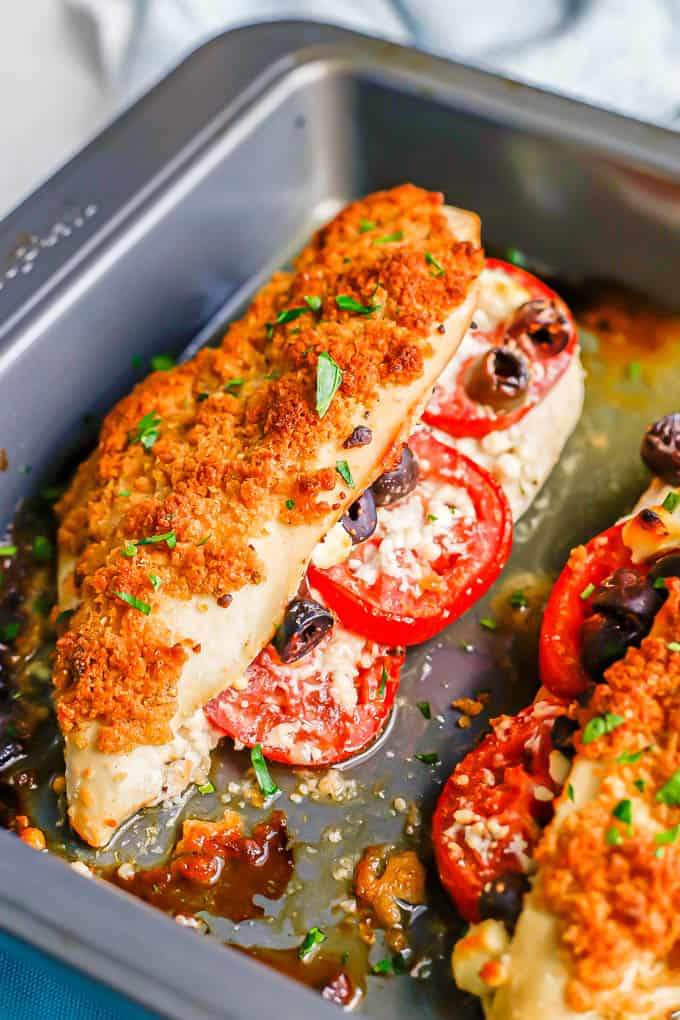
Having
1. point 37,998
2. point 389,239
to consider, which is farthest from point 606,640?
point 37,998

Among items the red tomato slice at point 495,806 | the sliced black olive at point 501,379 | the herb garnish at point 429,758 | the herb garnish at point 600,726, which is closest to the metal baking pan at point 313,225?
the herb garnish at point 429,758

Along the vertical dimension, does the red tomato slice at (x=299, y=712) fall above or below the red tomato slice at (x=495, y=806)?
above

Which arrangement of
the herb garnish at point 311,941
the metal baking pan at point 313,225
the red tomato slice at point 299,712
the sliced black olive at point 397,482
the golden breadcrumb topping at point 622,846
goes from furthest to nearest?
the metal baking pan at point 313,225 → the sliced black olive at point 397,482 → the red tomato slice at point 299,712 → the herb garnish at point 311,941 → the golden breadcrumb topping at point 622,846

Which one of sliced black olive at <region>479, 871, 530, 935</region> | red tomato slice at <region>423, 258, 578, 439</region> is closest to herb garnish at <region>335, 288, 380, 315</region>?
red tomato slice at <region>423, 258, 578, 439</region>

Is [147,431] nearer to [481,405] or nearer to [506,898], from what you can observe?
[481,405]

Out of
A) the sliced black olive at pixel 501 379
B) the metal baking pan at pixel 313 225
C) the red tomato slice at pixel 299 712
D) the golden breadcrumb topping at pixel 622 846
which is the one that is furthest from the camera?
the sliced black olive at pixel 501 379

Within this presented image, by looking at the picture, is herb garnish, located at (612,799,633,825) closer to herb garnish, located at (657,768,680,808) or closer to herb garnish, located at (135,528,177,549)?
herb garnish, located at (657,768,680,808)

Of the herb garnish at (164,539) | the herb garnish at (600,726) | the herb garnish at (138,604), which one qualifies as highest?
the herb garnish at (164,539)

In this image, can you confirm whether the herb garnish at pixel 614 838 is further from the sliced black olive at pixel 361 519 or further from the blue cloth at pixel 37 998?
the blue cloth at pixel 37 998
